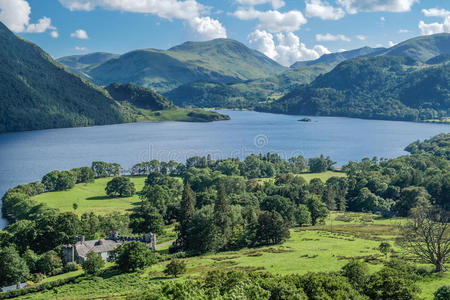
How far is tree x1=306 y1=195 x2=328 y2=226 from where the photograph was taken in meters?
98.4

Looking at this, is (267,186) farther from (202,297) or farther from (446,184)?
(202,297)

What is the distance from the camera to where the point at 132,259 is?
59781 mm

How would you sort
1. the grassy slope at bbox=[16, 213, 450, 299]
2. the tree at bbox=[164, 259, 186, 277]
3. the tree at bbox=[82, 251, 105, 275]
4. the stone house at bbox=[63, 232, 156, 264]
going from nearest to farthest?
the grassy slope at bbox=[16, 213, 450, 299] → the tree at bbox=[164, 259, 186, 277] → the tree at bbox=[82, 251, 105, 275] → the stone house at bbox=[63, 232, 156, 264]

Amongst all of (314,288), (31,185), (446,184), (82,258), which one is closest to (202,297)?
(314,288)

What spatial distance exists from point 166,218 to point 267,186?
36.9 m

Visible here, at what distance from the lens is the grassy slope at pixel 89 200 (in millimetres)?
115938

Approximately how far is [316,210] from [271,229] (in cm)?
2806

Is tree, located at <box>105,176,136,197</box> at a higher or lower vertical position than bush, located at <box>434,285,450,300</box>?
lower

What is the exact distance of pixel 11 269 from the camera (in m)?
58.7

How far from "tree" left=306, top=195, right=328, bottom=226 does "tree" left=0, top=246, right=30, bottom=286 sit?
65284 millimetres

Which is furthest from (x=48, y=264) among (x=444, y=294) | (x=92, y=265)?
(x=444, y=294)

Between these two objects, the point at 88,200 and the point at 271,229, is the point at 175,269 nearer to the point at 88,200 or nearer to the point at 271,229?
the point at 271,229

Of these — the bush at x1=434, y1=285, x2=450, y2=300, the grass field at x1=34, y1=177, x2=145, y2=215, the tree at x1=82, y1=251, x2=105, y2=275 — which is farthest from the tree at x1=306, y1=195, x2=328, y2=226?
the bush at x1=434, y1=285, x2=450, y2=300

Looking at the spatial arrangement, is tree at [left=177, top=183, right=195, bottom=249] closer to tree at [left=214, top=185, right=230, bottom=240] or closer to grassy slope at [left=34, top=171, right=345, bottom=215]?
tree at [left=214, top=185, right=230, bottom=240]
